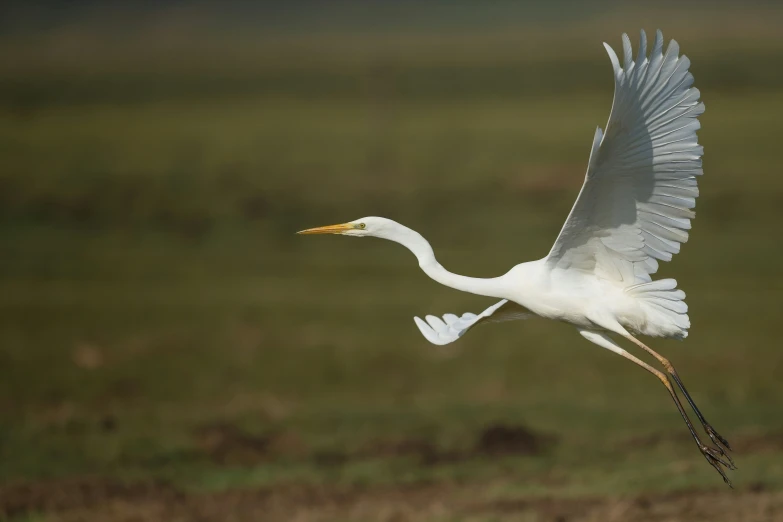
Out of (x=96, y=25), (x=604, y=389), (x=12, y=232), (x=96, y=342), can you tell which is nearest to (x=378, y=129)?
(x=12, y=232)

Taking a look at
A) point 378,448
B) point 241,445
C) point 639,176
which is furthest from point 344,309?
point 639,176

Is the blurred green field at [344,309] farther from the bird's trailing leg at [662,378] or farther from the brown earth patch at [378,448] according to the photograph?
the bird's trailing leg at [662,378]

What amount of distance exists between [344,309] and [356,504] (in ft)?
35.9

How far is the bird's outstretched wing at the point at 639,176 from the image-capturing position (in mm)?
6258

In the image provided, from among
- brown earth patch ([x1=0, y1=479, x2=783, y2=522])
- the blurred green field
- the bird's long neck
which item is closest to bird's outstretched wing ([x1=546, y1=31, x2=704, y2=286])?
the bird's long neck

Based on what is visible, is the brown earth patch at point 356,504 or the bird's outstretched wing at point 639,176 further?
the brown earth patch at point 356,504

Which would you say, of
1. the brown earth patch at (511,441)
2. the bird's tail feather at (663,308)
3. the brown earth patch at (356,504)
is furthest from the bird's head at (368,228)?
the brown earth patch at (511,441)

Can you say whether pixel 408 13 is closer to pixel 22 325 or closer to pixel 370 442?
pixel 22 325

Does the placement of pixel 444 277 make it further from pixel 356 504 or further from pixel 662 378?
pixel 356 504

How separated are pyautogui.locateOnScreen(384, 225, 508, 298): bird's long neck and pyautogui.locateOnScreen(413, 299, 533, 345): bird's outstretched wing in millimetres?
307

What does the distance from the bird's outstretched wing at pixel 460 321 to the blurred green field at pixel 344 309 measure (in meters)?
1.80

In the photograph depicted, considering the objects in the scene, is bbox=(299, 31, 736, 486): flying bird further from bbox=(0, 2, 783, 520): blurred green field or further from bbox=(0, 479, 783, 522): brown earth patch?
bbox=(0, 2, 783, 520): blurred green field

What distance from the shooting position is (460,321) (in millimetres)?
7676

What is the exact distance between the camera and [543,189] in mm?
31109
